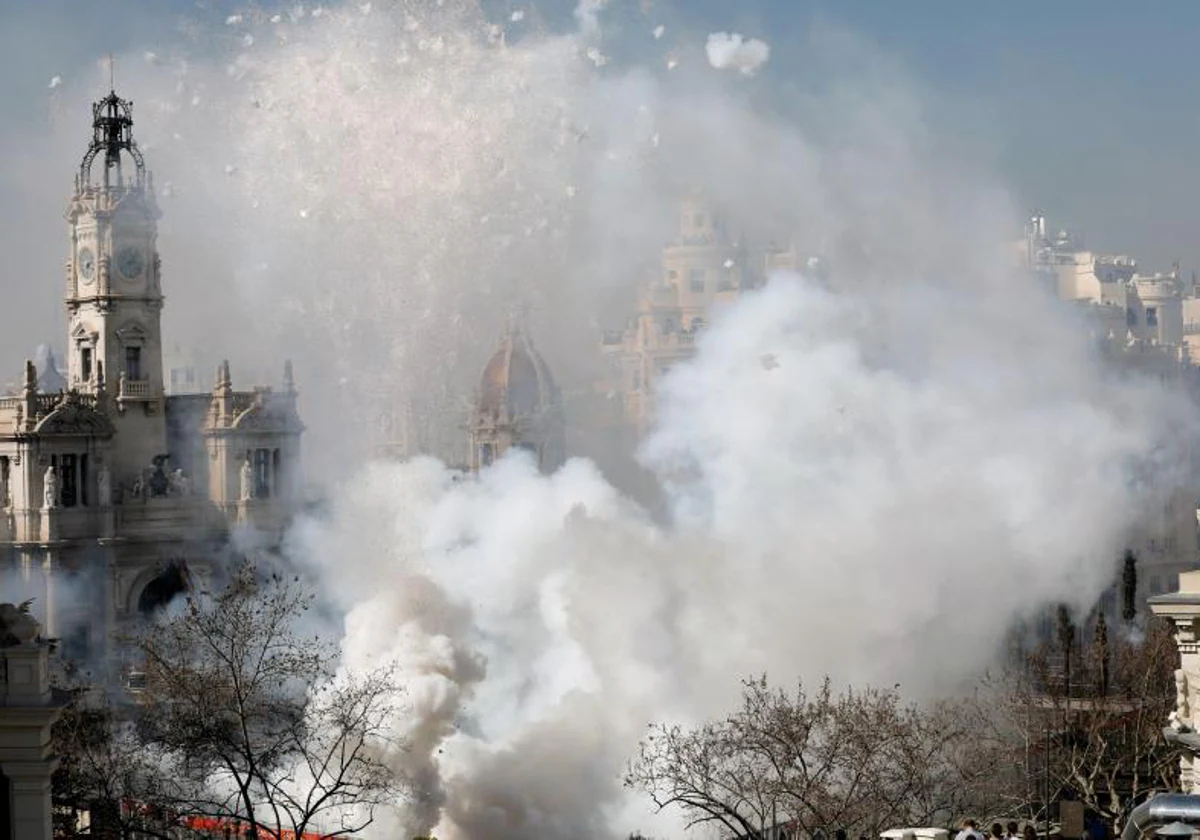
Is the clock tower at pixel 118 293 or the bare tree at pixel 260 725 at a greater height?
the clock tower at pixel 118 293

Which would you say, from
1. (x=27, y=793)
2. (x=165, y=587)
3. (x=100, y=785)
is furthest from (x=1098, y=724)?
(x=27, y=793)

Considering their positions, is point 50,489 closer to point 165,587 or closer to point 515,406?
point 165,587

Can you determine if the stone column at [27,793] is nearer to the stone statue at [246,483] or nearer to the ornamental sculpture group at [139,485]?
the ornamental sculpture group at [139,485]

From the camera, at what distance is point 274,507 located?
99.8 meters

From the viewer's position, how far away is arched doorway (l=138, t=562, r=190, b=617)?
3765 inches

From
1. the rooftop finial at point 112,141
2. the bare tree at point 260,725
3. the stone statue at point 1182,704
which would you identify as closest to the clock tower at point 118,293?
the rooftop finial at point 112,141

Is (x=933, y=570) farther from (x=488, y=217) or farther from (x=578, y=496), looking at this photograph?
(x=488, y=217)

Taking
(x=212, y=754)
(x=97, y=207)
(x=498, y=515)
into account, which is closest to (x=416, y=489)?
(x=498, y=515)

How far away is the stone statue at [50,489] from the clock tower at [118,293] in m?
4.54

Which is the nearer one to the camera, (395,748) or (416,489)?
(395,748)

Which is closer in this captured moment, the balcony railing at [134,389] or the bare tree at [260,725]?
the bare tree at [260,725]

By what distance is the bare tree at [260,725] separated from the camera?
59438 millimetres

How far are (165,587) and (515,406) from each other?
13.3 m

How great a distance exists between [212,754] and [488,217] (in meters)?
40.1
